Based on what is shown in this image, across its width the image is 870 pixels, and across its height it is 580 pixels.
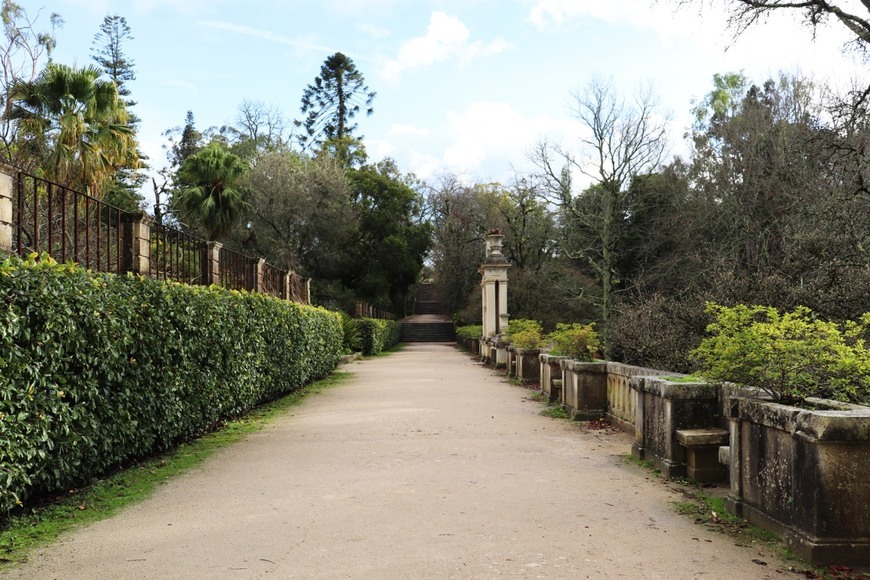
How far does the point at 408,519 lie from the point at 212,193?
3054cm

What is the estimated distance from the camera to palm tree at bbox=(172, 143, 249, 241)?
3228 centimetres

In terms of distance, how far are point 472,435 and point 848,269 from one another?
6457mm

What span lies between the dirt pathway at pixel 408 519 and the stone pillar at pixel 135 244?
243 centimetres

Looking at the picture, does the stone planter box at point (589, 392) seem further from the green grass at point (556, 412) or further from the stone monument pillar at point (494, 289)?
the stone monument pillar at point (494, 289)

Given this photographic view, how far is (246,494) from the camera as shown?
5.61 meters

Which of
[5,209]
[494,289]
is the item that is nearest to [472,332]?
[494,289]

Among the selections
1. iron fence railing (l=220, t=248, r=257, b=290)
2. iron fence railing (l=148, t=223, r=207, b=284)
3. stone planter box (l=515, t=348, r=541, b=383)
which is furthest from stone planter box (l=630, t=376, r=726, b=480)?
stone planter box (l=515, t=348, r=541, b=383)

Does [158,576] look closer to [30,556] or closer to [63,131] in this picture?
[30,556]

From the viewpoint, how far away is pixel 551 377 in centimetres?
1271

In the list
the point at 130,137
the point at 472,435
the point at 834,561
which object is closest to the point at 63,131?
the point at 130,137

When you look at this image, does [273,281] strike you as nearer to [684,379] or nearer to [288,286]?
[288,286]

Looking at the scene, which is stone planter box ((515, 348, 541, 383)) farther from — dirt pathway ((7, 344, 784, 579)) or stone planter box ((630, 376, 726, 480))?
stone planter box ((630, 376, 726, 480))

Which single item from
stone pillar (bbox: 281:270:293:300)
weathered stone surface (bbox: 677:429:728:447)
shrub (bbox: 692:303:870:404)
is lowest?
weathered stone surface (bbox: 677:429:728:447)

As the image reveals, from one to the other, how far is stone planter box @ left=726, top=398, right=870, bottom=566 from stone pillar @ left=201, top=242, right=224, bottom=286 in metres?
8.68
